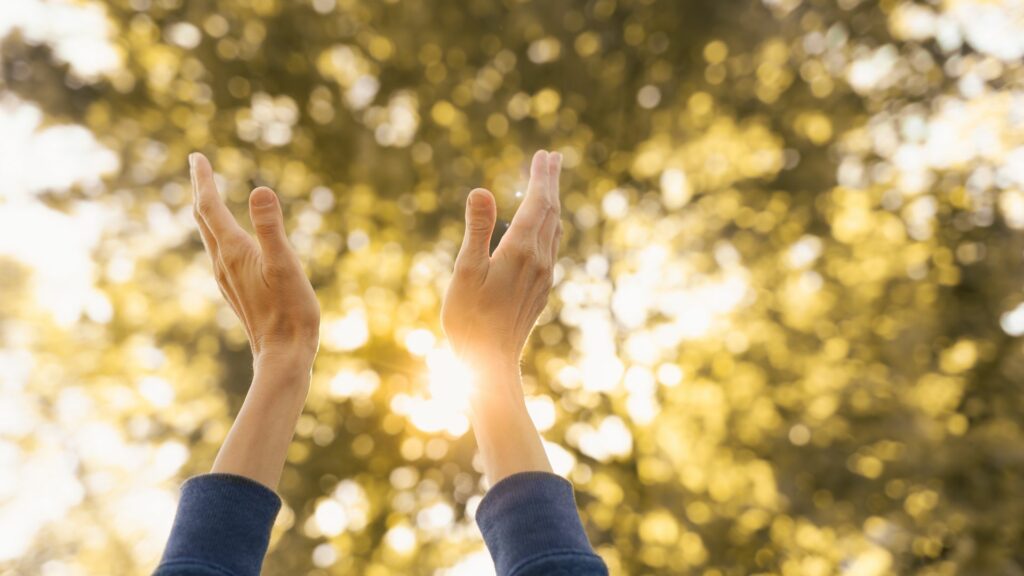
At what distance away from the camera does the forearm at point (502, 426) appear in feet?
4.37

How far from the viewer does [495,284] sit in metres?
1.68

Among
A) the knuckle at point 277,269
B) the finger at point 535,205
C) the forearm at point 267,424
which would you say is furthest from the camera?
the finger at point 535,205

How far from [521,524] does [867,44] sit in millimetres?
7648

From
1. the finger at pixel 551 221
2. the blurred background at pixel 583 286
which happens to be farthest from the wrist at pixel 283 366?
the blurred background at pixel 583 286

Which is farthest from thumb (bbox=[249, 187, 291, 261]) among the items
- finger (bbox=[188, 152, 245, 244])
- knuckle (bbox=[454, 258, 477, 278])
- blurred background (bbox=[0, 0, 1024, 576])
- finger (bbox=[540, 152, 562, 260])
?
blurred background (bbox=[0, 0, 1024, 576])

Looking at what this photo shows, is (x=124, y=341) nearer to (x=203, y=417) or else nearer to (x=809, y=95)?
(x=203, y=417)

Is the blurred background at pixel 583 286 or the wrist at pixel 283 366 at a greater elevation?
the blurred background at pixel 583 286

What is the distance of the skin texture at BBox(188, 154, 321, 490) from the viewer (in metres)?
1.37

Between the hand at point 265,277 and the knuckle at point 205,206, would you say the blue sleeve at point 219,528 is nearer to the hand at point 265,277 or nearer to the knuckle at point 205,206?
the hand at point 265,277

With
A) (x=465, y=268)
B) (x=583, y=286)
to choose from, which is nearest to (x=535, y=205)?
(x=465, y=268)

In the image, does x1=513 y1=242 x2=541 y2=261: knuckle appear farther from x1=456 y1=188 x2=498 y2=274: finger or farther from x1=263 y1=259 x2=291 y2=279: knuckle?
x1=263 y1=259 x2=291 y2=279: knuckle

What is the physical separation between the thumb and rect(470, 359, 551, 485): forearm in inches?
21.5

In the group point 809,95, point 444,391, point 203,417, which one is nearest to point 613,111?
point 809,95

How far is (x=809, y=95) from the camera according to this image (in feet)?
23.2
